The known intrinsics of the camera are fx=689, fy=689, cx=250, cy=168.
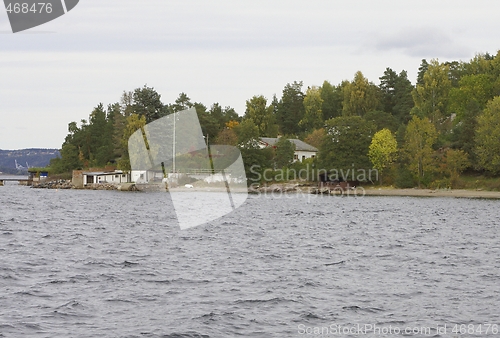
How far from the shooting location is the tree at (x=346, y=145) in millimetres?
84062

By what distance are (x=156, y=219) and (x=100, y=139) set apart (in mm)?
80729

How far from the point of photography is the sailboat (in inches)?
3654

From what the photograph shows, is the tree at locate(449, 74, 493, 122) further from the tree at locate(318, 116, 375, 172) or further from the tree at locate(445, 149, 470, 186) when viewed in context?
the tree at locate(445, 149, 470, 186)

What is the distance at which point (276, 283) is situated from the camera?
806 inches

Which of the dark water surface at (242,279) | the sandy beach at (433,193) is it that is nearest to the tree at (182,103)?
the sandy beach at (433,193)

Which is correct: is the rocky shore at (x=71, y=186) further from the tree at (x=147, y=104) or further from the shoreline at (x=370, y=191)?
the tree at (x=147, y=104)

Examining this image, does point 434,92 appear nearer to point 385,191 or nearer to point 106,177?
point 385,191

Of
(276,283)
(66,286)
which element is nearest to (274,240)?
(276,283)

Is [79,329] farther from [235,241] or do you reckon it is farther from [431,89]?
[431,89]

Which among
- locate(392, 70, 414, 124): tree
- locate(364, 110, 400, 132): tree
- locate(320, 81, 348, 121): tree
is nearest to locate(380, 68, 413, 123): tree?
locate(392, 70, 414, 124): tree

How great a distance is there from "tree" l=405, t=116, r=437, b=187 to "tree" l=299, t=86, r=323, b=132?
4419 centimetres

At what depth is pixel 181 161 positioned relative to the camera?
3846 inches

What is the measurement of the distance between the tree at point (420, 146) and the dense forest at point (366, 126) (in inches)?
4.6

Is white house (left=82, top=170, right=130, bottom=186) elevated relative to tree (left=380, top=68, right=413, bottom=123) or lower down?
lower down
